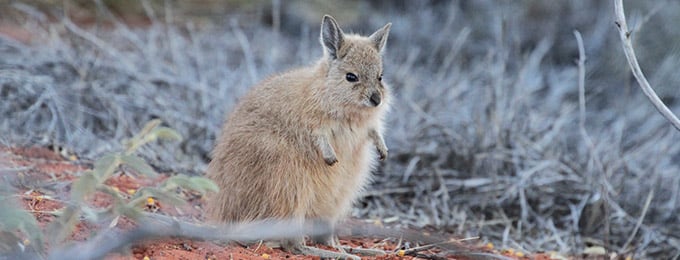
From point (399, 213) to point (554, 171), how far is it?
4.25 ft

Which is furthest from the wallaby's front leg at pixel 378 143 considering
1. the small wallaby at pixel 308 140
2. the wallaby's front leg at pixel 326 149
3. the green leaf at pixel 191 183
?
the green leaf at pixel 191 183

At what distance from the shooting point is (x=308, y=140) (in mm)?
4879

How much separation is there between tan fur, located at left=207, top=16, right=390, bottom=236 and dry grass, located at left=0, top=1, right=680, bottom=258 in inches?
47.1

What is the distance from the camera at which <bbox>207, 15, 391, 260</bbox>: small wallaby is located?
4.76 meters

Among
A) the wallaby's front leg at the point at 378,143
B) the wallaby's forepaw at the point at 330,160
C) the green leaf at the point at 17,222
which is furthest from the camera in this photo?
the wallaby's front leg at the point at 378,143

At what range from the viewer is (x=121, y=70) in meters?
7.64

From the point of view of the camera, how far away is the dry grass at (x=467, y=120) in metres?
6.43

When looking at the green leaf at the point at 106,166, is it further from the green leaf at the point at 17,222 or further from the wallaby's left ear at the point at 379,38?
the wallaby's left ear at the point at 379,38

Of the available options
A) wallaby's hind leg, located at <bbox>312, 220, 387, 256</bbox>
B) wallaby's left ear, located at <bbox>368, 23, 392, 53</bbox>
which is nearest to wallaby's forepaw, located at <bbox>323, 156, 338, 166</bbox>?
wallaby's hind leg, located at <bbox>312, 220, 387, 256</bbox>

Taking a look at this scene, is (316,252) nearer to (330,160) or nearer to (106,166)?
(330,160)

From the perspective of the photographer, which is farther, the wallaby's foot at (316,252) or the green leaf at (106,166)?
the wallaby's foot at (316,252)

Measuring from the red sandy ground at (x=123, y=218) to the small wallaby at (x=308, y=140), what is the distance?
0.30m

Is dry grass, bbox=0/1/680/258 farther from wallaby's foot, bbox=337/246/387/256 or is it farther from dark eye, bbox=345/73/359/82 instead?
dark eye, bbox=345/73/359/82

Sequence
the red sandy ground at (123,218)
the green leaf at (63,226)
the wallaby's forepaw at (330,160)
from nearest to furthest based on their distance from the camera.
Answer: the green leaf at (63,226)
the red sandy ground at (123,218)
the wallaby's forepaw at (330,160)
